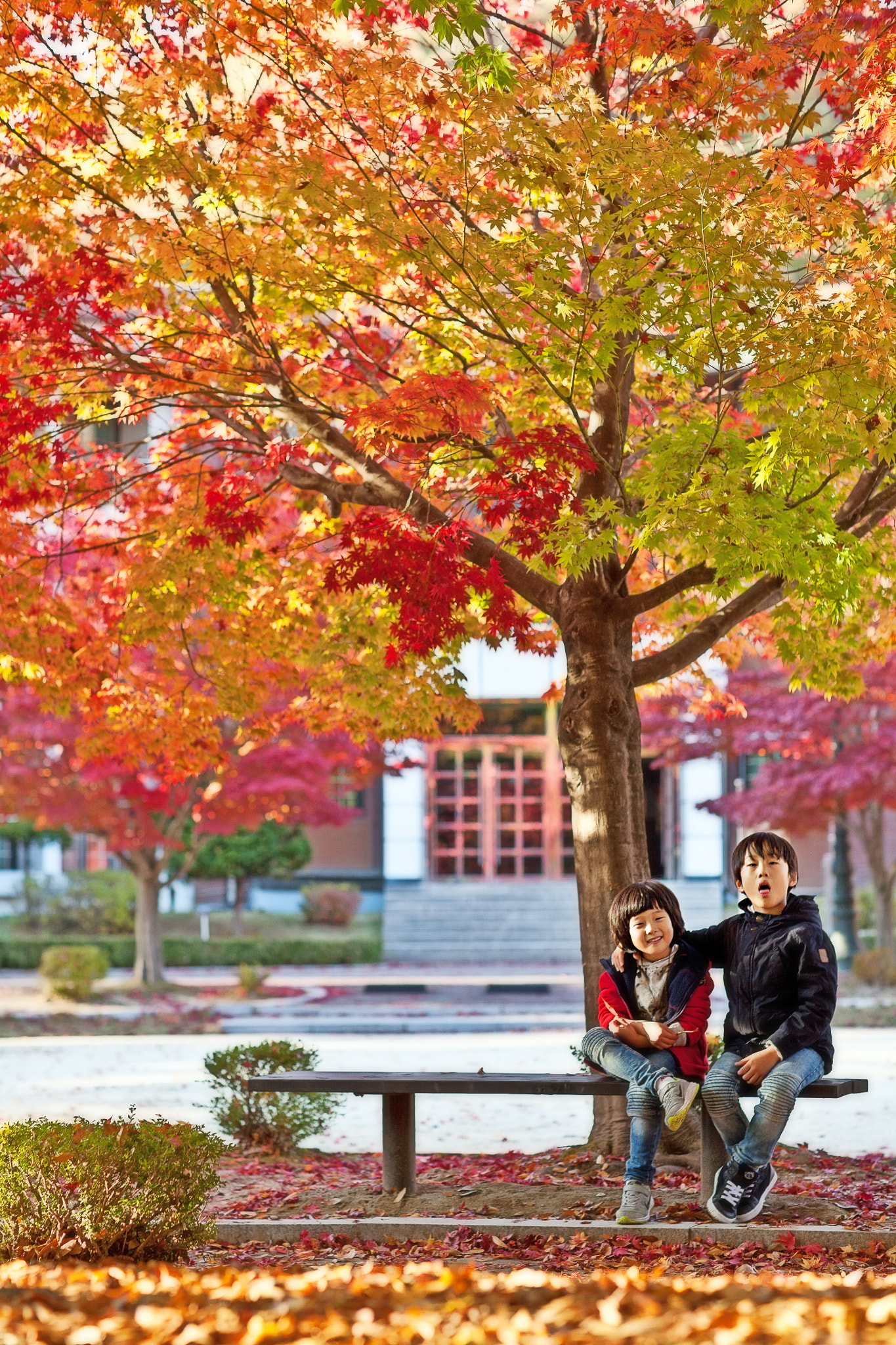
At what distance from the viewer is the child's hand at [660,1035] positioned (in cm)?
579

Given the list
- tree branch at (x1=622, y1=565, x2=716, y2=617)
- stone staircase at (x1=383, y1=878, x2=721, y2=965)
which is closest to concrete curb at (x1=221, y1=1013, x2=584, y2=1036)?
stone staircase at (x1=383, y1=878, x2=721, y2=965)

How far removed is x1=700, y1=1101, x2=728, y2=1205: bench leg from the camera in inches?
237

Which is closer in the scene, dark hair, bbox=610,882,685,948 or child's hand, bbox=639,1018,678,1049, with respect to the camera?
child's hand, bbox=639,1018,678,1049

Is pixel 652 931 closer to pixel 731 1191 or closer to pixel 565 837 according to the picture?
pixel 731 1191

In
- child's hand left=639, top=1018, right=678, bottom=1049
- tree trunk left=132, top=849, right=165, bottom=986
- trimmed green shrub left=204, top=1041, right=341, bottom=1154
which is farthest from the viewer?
tree trunk left=132, top=849, right=165, bottom=986

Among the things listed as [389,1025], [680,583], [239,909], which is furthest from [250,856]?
[680,583]

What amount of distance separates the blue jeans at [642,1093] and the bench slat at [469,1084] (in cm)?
12

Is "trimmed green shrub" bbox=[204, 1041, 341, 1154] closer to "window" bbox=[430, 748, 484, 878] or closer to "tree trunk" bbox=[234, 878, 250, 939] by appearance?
"tree trunk" bbox=[234, 878, 250, 939]

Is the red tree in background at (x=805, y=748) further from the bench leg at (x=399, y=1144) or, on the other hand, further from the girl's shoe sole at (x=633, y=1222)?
the girl's shoe sole at (x=633, y=1222)

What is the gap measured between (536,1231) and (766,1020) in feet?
4.22

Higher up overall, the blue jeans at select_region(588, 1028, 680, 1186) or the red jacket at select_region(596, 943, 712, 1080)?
the red jacket at select_region(596, 943, 712, 1080)

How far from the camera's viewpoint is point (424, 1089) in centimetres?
625

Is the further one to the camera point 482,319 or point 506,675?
point 506,675

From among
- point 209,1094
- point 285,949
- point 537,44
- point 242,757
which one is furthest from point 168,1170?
Answer: point 285,949
